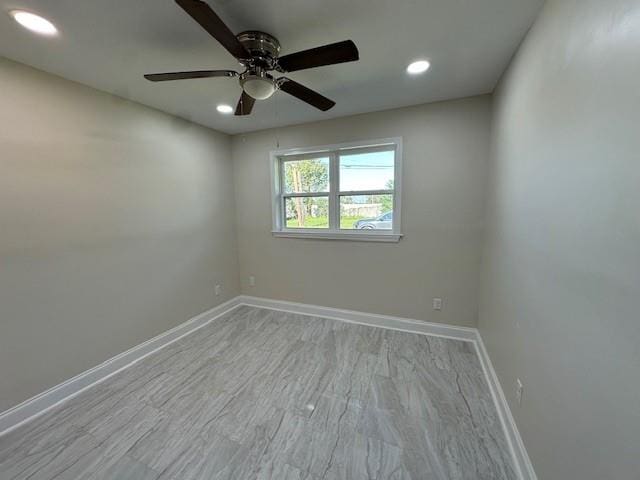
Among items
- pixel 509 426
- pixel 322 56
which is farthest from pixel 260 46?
pixel 509 426

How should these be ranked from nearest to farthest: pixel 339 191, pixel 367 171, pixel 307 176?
1. pixel 367 171
2. pixel 339 191
3. pixel 307 176

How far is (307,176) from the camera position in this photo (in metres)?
3.27

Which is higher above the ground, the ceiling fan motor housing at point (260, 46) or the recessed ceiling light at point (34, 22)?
the recessed ceiling light at point (34, 22)

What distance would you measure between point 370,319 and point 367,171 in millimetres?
1756

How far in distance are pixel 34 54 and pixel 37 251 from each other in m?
1.29

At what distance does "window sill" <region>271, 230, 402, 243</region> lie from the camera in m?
2.82

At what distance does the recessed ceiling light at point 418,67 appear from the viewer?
1.79 metres

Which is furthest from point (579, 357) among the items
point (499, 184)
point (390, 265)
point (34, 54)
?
point (34, 54)

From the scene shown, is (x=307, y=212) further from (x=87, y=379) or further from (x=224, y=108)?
(x=87, y=379)

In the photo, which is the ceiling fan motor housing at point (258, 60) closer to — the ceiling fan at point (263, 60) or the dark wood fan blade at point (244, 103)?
the ceiling fan at point (263, 60)

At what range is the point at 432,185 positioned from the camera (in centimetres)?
260

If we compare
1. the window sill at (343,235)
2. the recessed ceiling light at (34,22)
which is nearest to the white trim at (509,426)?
the window sill at (343,235)

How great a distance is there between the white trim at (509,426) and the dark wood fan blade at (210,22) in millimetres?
2502

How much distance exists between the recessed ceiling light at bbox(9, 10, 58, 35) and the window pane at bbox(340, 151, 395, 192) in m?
2.39
